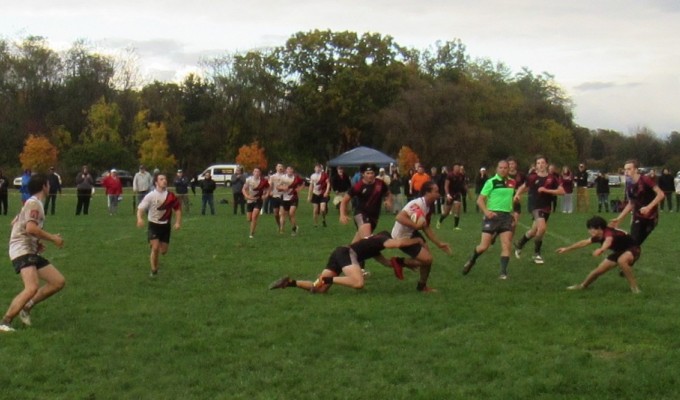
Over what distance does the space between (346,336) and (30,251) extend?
321 cm

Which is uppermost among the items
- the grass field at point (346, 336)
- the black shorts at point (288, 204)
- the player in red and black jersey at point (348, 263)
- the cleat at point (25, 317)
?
the black shorts at point (288, 204)

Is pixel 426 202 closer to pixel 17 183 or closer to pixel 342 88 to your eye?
pixel 17 183

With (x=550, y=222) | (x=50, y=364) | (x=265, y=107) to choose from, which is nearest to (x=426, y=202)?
(x=50, y=364)

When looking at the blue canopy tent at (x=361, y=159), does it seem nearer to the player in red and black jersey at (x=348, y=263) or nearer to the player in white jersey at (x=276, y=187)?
the player in white jersey at (x=276, y=187)

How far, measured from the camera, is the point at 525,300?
11164mm

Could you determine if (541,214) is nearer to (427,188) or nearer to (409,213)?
(427,188)

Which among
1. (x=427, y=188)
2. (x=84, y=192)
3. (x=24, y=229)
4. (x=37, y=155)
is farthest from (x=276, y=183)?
(x=37, y=155)

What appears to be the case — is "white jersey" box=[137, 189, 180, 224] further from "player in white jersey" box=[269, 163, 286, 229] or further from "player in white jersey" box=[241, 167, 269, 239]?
"player in white jersey" box=[269, 163, 286, 229]

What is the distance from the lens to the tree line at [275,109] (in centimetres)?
6969

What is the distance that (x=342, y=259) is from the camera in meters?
11.7

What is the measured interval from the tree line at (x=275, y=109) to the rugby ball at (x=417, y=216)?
56.6 m

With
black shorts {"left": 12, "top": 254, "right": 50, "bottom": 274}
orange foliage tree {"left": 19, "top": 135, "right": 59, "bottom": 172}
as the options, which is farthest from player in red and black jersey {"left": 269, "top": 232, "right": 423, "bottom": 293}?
orange foliage tree {"left": 19, "top": 135, "right": 59, "bottom": 172}

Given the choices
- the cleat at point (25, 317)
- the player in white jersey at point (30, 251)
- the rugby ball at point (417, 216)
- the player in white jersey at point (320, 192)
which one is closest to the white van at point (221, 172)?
the player in white jersey at point (320, 192)

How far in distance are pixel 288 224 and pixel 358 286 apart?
15.0 metres
